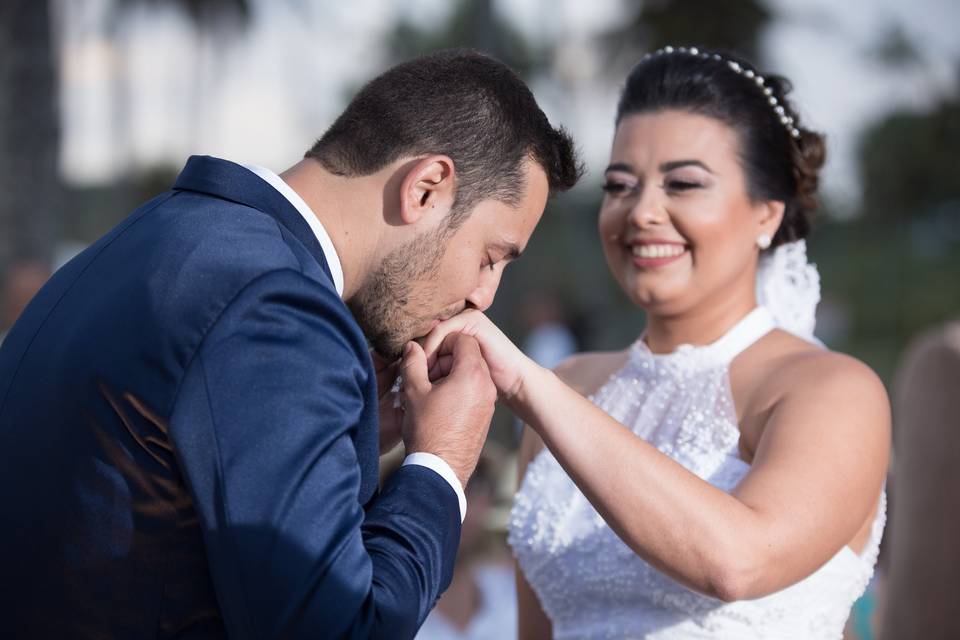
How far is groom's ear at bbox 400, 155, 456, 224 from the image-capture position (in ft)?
6.95

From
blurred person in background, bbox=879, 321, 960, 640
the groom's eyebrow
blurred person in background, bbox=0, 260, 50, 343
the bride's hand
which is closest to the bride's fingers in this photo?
the bride's hand

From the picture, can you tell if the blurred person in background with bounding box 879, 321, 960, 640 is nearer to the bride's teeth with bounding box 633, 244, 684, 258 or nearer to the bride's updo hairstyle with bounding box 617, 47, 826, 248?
the bride's updo hairstyle with bounding box 617, 47, 826, 248

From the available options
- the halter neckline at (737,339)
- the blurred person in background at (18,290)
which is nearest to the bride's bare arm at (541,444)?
the halter neckline at (737,339)

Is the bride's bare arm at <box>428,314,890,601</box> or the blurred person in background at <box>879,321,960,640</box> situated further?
the blurred person in background at <box>879,321,960,640</box>

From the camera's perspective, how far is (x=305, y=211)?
2.07 metres

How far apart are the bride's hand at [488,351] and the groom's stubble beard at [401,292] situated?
64mm

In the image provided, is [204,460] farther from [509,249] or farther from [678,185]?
[678,185]

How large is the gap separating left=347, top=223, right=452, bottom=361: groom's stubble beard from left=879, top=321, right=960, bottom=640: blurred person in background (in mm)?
1951

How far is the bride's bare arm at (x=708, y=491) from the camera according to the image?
92.4 inches

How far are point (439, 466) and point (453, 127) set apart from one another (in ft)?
2.14

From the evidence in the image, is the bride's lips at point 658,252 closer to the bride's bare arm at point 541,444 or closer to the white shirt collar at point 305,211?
the bride's bare arm at point 541,444

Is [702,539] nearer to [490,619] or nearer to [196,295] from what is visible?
[196,295]

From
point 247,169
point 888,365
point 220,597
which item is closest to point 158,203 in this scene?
point 247,169

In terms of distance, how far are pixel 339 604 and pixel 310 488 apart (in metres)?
0.18
